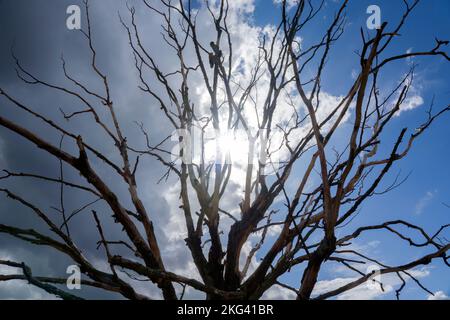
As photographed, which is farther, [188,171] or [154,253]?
[188,171]

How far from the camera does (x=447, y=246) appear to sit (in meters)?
1.76

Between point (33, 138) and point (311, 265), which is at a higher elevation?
point (33, 138)

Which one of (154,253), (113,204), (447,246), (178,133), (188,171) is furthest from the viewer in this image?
(178,133)

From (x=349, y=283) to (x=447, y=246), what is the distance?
58 centimetres

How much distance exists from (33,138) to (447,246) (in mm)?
2333

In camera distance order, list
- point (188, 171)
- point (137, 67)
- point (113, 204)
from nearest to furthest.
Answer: point (113, 204)
point (188, 171)
point (137, 67)

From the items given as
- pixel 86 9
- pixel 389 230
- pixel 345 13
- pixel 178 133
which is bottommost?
pixel 389 230

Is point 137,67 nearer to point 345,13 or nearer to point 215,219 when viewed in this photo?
point 215,219
